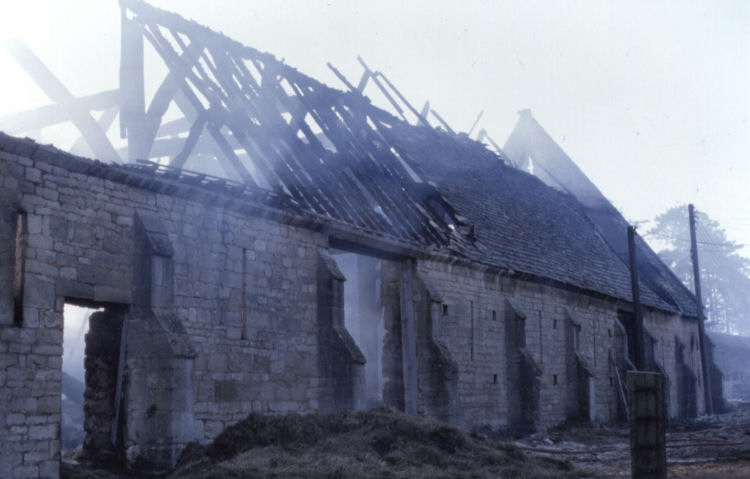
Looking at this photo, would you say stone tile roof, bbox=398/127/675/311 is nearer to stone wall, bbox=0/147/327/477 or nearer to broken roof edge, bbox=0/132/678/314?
broken roof edge, bbox=0/132/678/314

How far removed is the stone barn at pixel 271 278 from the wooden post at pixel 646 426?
8199mm

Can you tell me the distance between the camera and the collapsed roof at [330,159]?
18297 millimetres

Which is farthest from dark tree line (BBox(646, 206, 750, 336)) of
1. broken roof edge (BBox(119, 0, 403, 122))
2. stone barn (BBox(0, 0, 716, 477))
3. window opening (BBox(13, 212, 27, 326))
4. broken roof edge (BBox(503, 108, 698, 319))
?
window opening (BBox(13, 212, 27, 326))

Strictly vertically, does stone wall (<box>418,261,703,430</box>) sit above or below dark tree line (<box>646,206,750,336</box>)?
below

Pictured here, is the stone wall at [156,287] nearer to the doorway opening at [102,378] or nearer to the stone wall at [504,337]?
the doorway opening at [102,378]

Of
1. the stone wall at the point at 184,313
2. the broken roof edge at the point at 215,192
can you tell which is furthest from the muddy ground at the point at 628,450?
the broken roof edge at the point at 215,192

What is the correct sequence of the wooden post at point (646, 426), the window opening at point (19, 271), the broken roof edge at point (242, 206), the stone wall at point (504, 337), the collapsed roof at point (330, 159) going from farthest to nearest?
the stone wall at point (504, 337) < the collapsed roof at point (330, 159) < the broken roof edge at point (242, 206) < the window opening at point (19, 271) < the wooden post at point (646, 426)

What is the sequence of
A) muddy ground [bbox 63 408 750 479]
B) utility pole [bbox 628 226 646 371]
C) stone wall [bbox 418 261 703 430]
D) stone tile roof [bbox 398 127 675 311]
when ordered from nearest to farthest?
1. muddy ground [bbox 63 408 750 479]
2. stone wall [bbox 418 261 703 430]
3. stone tile roof [bbox 398 127 675 311]
4. utility pole [bbox 628 226 646 371]

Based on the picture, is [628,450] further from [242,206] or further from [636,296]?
[242,206]

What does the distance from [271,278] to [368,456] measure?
494 cm

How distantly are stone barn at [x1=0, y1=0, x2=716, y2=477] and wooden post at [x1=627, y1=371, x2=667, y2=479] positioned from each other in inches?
323

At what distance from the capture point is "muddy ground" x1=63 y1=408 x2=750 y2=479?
11844 mm

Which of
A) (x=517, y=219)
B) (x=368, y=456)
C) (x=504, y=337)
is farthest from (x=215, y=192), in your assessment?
(x=517, y=219)

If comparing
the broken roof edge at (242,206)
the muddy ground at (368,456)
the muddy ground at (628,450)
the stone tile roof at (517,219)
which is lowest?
the muddy ground at (628,450)
